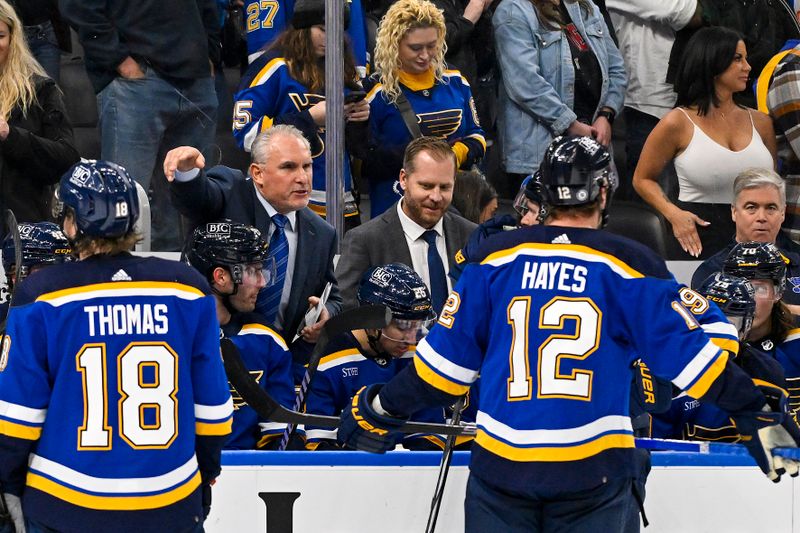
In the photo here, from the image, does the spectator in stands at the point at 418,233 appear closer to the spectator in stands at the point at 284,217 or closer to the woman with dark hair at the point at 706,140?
the spectator in stands at the point at 284,217

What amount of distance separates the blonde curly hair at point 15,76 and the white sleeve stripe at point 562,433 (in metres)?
2.41

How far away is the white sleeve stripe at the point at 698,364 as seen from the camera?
8.37 ft

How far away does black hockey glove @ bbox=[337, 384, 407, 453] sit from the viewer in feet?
9.47

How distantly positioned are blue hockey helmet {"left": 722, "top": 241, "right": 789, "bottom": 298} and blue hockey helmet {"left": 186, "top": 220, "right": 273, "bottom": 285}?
4.76 feet

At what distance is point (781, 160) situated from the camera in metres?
4.82

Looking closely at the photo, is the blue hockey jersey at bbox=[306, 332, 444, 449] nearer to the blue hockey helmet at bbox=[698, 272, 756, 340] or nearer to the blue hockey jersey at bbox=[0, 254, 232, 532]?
the blue hockey helmet at bbox=[698, 272, 756, 340]

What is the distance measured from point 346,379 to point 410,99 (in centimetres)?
125

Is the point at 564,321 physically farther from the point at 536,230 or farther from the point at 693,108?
the point at 693,108

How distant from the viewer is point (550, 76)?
472 cm

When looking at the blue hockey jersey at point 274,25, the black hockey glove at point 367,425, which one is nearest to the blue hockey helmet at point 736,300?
the black hockey glove at point 367,425

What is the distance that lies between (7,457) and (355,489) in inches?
42.4

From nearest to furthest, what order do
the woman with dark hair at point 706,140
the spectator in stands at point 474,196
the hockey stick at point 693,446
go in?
1. the hockey stick at point 693,446
2. the spectator in stands at point 474,196
3. the woman with dark hair at point 706,140

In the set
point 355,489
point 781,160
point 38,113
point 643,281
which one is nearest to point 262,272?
point 355,489

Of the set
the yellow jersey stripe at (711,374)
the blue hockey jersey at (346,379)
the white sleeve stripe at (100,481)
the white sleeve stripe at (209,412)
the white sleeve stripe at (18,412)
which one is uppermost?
the yellow jersey stripe at (711,374)
